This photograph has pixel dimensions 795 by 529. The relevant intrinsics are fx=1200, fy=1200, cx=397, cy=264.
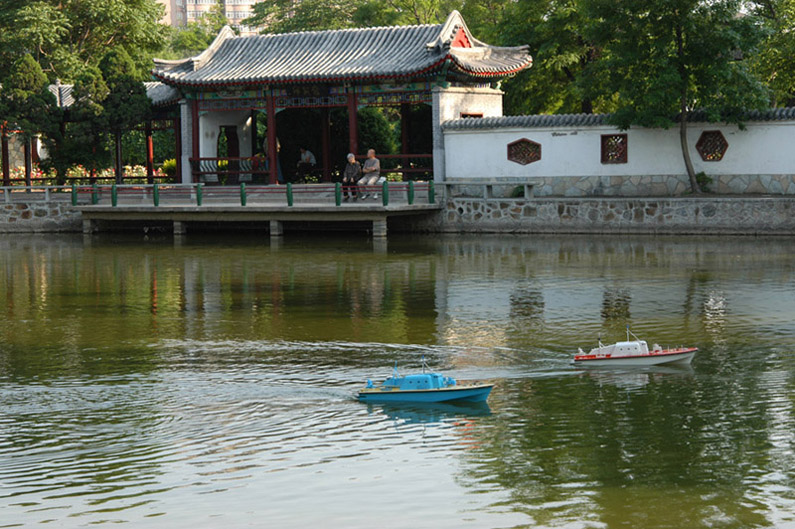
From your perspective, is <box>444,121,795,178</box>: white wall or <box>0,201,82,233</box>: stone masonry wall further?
<box>0,201,82,233</box>: stone masonry wall

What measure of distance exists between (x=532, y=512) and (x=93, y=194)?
2632 cm

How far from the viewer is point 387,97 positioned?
31688 mm

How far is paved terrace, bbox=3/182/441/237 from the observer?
2916 centimetres

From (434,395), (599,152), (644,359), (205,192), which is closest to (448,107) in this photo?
(599,152)

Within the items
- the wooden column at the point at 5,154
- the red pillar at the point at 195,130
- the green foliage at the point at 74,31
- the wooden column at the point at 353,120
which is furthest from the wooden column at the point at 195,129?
the green foliage at the point at 74,31

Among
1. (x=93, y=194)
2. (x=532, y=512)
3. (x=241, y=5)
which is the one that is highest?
(x=241, y=5)

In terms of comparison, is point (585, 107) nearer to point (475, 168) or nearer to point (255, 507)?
point (475, 168)

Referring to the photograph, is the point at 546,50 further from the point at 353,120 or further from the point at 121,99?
the point at 121,99

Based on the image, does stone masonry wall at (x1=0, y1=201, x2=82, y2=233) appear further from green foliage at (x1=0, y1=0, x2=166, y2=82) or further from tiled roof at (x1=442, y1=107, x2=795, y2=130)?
green foliage at (x1=0, y1=0, x2=166, y2=82)

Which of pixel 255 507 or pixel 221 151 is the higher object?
pixel 221 151

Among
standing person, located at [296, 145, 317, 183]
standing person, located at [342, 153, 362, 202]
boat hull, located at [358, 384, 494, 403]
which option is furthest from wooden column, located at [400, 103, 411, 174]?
boat hull, located at [358, 384, 494, 403]

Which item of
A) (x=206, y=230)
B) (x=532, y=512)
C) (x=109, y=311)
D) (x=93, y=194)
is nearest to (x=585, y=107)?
(x=206, y=230)

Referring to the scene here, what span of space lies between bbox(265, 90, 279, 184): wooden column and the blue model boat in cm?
2231

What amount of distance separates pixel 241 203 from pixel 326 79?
3.96m
